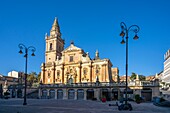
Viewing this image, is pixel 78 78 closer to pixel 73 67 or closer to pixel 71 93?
pixel 73 67

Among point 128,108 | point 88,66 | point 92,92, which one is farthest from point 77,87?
point 128,108

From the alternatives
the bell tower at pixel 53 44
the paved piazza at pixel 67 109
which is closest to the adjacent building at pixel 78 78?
the bell tower at pixel 53 44

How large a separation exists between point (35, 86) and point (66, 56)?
14023mm

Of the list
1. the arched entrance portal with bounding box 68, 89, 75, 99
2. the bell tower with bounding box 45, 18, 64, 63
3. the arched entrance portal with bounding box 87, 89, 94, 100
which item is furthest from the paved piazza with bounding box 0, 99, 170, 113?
the bell tower with bounding box 45, 18, 64, 63

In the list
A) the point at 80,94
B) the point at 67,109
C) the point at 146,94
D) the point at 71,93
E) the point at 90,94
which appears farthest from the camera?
the point at 71,93

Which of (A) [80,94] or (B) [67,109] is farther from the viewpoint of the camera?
(A) [80,94]

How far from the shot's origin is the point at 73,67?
62906 mm

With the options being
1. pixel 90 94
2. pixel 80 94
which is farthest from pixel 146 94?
pixel 80 94

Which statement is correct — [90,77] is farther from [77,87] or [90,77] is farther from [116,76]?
[116,76]

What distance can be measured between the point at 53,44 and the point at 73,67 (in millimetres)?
14674

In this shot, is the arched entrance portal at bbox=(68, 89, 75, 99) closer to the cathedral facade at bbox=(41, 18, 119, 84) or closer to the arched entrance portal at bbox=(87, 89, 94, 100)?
the arched entrance portal at bbox=(87, 89, 94, 100)

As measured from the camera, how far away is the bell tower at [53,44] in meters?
71.1

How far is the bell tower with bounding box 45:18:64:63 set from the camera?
71062mm

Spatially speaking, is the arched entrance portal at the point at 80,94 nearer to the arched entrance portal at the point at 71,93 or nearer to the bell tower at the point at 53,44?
the arched entrance portal at the point at 71,93
